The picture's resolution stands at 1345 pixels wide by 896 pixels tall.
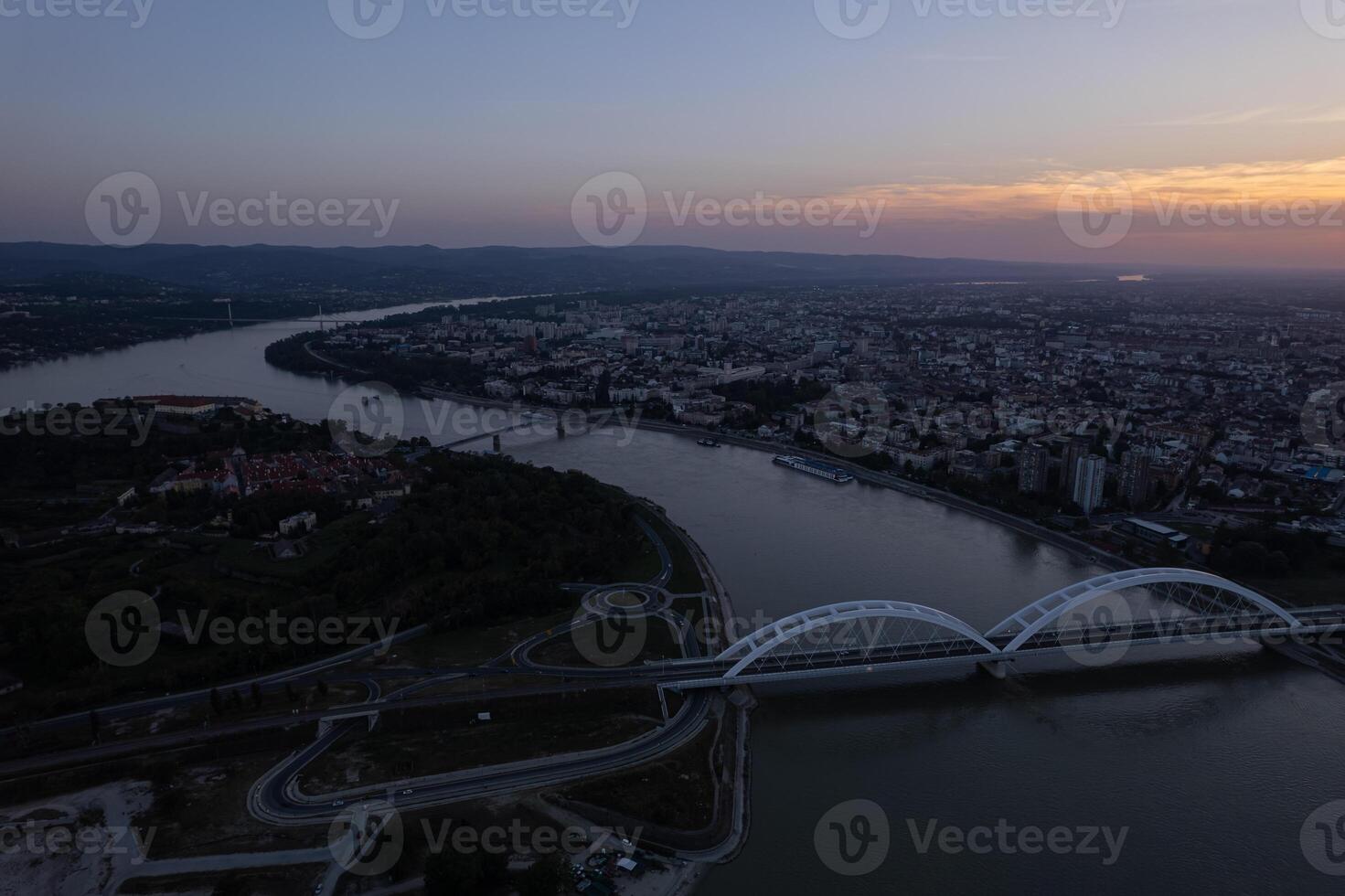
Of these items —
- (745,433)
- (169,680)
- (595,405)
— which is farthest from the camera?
(595,405)

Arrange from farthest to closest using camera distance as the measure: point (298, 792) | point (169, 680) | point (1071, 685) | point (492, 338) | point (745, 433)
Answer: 1. point (492, 338)
2. point (745, 433)
3. point (1071, 685)
4. point (169, 680)
5. point (298, 792)

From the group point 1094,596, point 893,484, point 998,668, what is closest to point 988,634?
point 998,668

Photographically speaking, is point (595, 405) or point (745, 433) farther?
point (595, 405)

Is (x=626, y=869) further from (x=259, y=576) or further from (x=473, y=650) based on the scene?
(x=259, y=576)

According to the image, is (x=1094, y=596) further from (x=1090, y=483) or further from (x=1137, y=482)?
(x=1137, y=482)

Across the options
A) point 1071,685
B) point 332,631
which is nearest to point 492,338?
point 332,631

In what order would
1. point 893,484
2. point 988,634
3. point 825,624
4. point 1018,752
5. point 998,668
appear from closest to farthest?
point 1018,752, point 825,624, point 998,668, point 988,634, point 893,484

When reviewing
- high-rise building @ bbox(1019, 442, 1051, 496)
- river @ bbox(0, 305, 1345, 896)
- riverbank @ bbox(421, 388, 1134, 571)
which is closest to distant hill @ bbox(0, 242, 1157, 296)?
riverbank @ bbox(421, 388, 1134, 571)

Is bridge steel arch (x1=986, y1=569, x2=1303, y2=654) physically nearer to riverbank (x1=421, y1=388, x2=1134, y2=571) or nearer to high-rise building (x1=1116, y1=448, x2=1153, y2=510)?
riverbank (x1=421, y1=388, x2=1134, y2=571)
